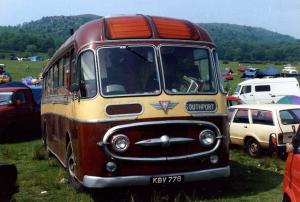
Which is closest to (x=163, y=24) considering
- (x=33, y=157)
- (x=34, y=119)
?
(x=33, y=157)

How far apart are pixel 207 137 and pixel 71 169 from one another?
2.69 m

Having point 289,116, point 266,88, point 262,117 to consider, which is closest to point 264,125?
point 262,117

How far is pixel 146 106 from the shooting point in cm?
829

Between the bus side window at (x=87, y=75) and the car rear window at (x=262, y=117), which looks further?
the car rear window at (x=262, y=117)

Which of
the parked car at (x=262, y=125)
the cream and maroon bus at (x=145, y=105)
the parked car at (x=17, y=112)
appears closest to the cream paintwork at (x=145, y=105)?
the cream and maroon bus at (x=145, y=105)

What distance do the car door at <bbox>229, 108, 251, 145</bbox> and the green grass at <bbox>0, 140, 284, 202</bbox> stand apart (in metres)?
1.67

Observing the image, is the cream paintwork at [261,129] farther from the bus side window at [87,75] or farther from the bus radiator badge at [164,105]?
the bus side window at [87,75]

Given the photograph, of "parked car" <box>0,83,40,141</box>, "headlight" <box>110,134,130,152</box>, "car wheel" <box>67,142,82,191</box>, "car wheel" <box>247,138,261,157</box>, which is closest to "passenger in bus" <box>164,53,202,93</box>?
"headlight" <box>110,134,130,152</box>

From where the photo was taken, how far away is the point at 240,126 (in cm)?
1559

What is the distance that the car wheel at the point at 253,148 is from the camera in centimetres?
1449

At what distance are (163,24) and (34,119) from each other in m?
12.9

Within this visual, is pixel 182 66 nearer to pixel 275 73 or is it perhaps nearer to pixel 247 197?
pixel 247 197

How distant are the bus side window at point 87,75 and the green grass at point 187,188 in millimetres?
1772

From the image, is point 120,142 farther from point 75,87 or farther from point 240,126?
point 240,126
